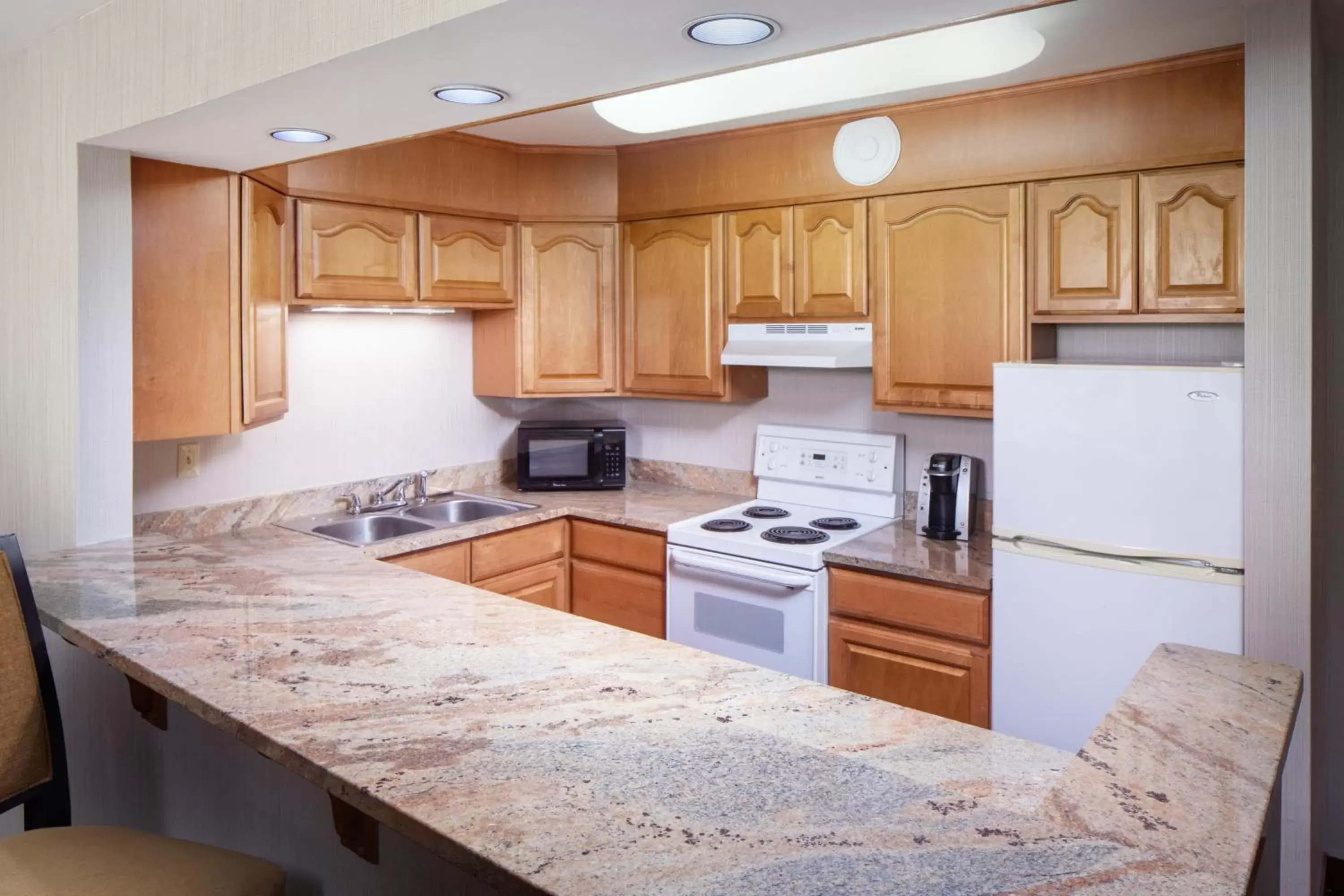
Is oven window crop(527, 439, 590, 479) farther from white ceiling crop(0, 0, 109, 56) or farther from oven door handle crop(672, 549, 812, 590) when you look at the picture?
white ceiling crop(0, 0, 109, 56)

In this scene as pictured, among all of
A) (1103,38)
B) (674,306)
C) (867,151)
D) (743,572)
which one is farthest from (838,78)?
(743,572)

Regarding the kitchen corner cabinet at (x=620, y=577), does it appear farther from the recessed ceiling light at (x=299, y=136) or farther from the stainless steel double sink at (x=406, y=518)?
the recessed ceiling light at (x=299, y=136)

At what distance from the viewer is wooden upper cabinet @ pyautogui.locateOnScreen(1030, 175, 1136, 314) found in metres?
2.66

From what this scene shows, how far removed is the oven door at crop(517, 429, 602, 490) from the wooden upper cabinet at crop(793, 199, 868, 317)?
1.12 metres

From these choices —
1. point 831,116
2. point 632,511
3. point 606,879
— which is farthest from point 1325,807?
point 606,879

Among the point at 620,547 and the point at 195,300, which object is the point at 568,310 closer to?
the point at 620,547

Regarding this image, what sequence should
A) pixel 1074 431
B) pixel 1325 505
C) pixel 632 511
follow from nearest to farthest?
pixel 1074 431 → pixel 1325 505 → pixel 632 511

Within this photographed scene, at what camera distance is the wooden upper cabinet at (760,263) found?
335cm

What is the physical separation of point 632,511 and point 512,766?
2406mm

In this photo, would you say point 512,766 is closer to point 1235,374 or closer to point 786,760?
point 786,760

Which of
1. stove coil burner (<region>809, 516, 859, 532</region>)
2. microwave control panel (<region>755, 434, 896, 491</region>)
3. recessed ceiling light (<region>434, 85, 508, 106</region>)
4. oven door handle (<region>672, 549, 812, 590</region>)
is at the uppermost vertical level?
recessed ceiling light (<region>434, 85, 508, 106</region>)

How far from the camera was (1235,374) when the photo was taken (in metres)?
2.15

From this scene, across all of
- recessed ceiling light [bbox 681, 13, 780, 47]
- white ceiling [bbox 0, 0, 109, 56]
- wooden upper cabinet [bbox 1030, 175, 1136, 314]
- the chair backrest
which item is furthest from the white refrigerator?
white ceiling [bbox 0, 0, 109, 56]

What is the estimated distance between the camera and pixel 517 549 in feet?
11.4
